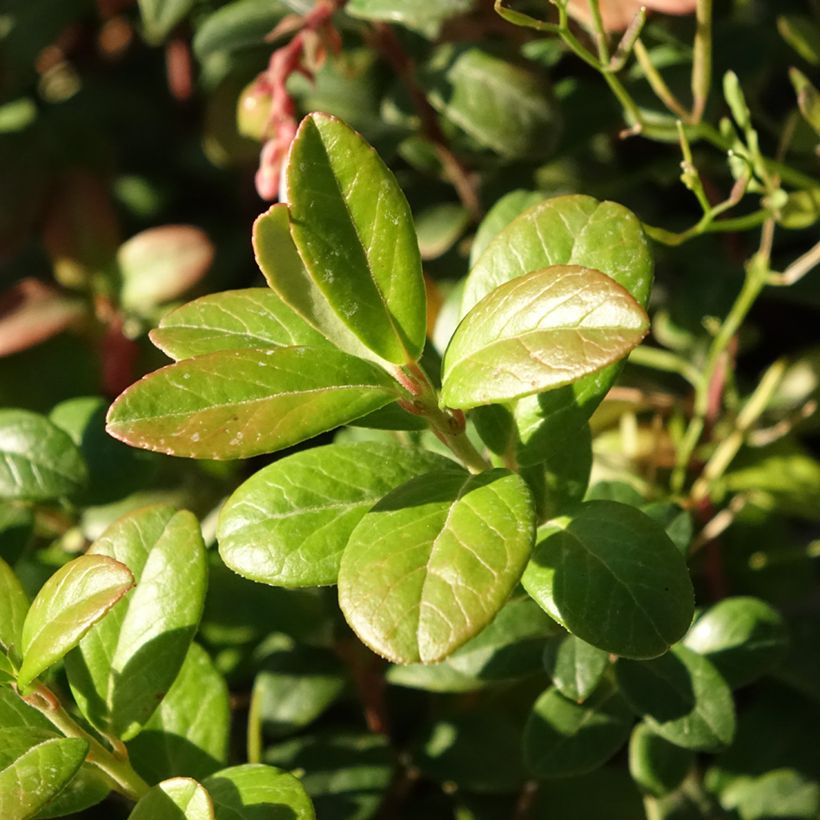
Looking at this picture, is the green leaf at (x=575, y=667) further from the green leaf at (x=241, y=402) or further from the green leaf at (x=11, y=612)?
the green leaf at (x=11, y=612)

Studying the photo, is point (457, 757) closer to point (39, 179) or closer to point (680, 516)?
point (680, 516)

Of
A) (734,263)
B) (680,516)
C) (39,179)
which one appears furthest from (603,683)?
(39,179)

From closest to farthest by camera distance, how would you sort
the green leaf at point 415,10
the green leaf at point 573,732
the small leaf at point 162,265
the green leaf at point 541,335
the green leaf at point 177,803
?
1. the green leaf at point 541,335
2. the green leaf at point 177,803
3. the green leaf at point 573,732
4. the green leaf at point 415,10
5. the small leaf at point 162,265

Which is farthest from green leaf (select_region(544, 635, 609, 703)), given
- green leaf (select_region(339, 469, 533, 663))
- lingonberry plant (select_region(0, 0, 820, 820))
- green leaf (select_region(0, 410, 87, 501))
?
green leaf (select_region(0, 410, 87, 501))

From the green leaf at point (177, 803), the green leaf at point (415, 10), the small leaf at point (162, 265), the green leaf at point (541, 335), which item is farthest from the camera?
the small leaf at point (162, 265)

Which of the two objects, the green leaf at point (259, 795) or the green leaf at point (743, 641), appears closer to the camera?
the green leaf at point (259, 795)

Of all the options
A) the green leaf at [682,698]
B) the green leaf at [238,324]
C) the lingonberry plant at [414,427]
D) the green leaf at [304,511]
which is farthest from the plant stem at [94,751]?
the green leaf at [682,698]

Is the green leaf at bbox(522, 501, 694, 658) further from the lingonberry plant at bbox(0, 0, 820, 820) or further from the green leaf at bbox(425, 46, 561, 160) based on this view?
the green leaf at bbox(425, 46, 561, 160)

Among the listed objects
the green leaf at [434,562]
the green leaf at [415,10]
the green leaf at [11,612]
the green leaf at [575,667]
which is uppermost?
the green leaf at [415,10]
